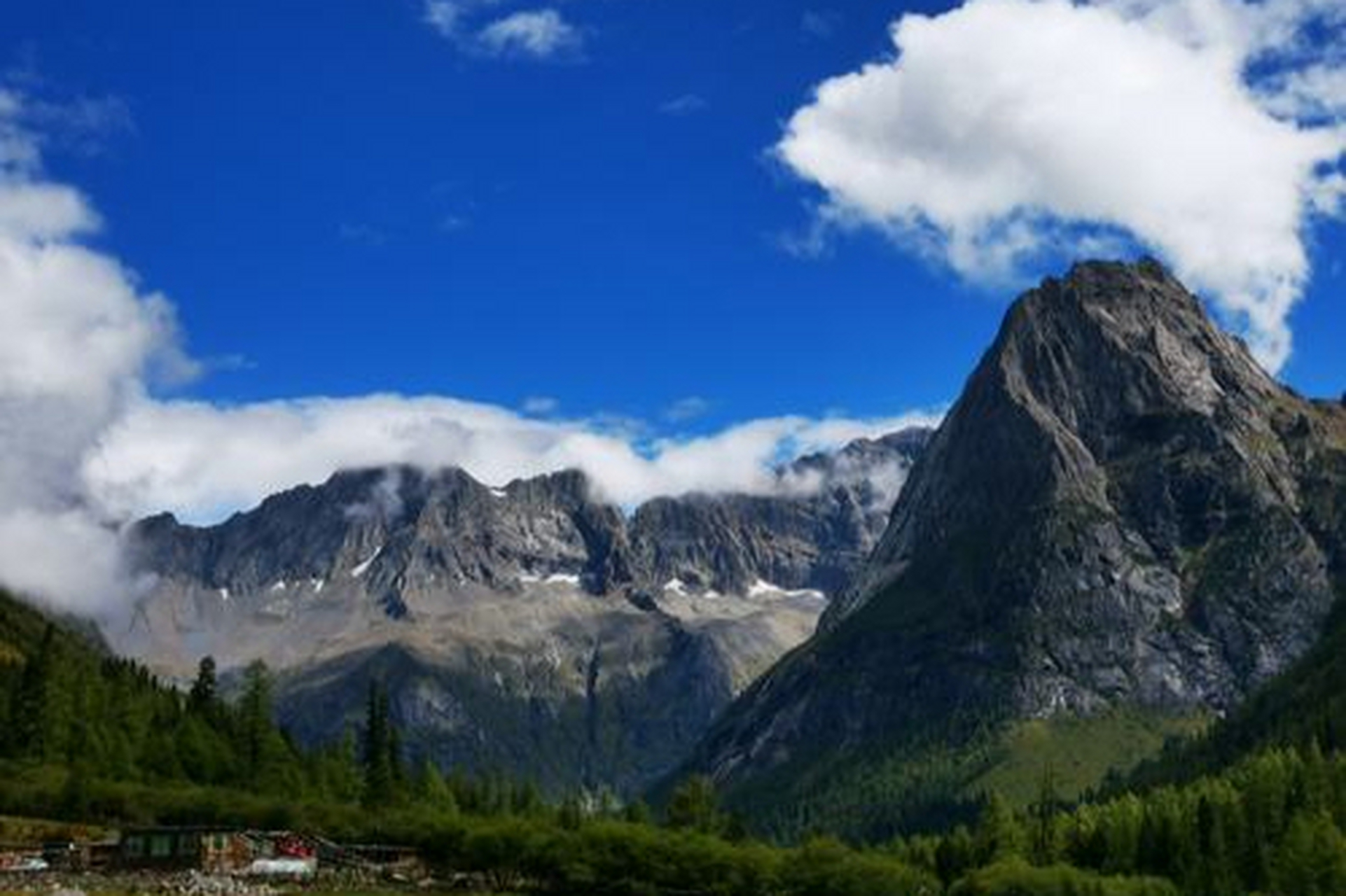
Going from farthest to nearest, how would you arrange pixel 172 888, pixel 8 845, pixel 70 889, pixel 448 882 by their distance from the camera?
pixel 448 882, pixel 8 845, pixel 172 888, pixel 70 889

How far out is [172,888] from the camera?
469 ft

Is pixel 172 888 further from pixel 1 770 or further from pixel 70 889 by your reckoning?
pixel 1 770

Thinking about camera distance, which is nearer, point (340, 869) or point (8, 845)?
point (8, 845)

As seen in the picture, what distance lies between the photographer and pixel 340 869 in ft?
574

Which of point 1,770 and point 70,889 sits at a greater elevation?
point 1,770

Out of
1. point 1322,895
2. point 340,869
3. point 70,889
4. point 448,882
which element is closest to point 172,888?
point 70,889

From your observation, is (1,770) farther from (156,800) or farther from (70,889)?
(70,889)

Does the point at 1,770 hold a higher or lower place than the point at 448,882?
higher

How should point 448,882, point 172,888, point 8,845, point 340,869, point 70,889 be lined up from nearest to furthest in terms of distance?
1. point 70,889
2. point 172,888
3. point 8,845
4. point 340,869
5. point 448,882

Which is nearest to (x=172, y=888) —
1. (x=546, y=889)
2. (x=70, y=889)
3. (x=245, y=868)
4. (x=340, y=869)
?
(x=70, y=889)

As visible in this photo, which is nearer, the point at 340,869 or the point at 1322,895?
the point at 340,869

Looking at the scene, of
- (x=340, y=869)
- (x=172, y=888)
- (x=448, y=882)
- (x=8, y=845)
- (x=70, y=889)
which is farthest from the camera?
(x=448, y=882)

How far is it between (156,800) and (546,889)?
49258 millimetres

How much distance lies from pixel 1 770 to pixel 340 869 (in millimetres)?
50673
